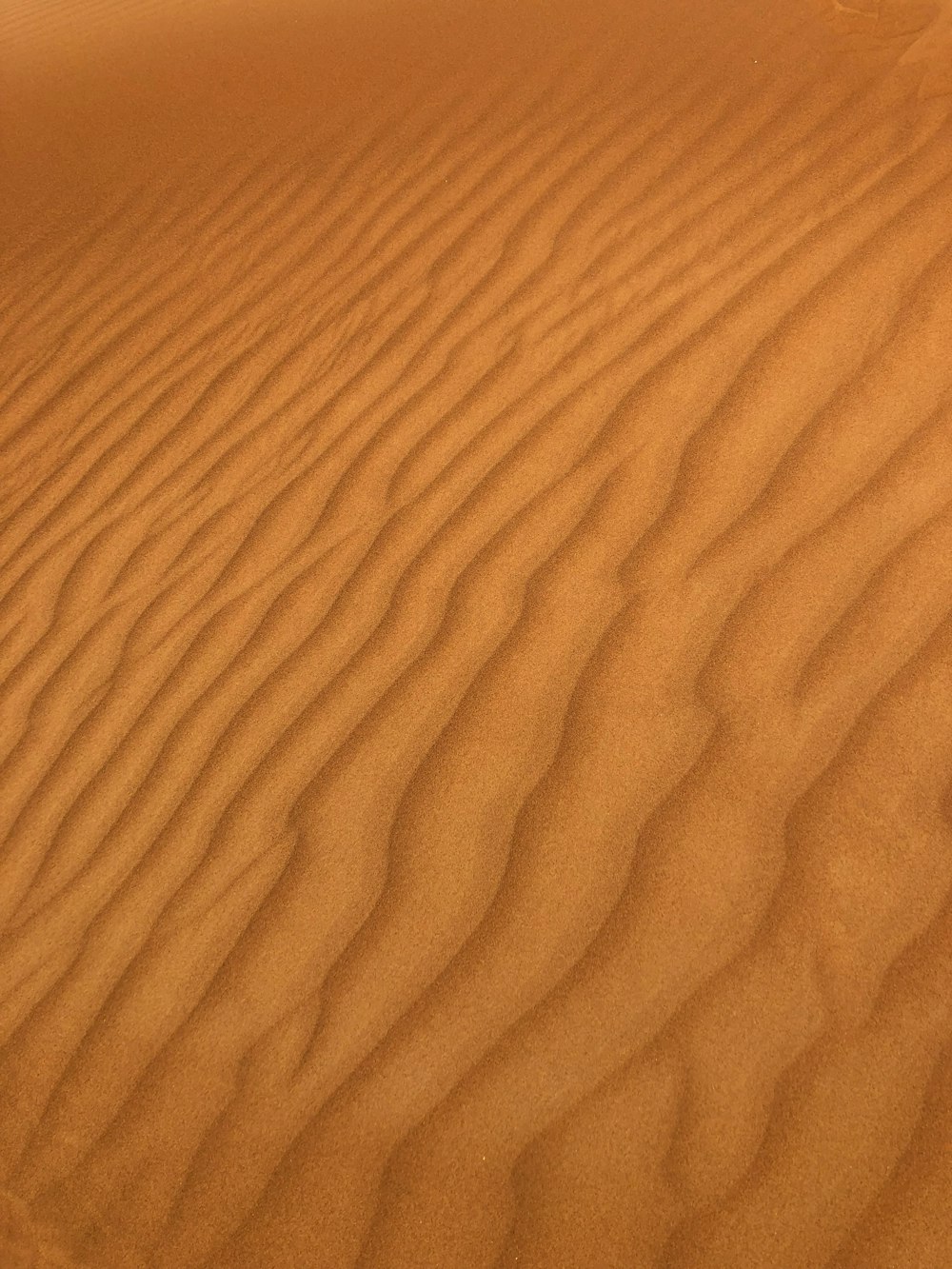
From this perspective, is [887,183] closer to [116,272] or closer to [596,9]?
[596,9]

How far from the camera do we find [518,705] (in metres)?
2.32

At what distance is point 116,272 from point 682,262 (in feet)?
7.10

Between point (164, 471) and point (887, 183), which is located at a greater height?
point (887, 183)

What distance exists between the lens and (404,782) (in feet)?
7.47

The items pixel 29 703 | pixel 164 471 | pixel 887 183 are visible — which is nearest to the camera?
pixel 29 703

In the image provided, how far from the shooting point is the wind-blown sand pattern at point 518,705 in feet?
5.74

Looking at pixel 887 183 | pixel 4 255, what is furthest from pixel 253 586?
pixel 4 255

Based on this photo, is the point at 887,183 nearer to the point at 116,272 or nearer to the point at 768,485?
the point at 768,485

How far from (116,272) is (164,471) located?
4.48 ft

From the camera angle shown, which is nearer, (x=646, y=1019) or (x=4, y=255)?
(x=646, y=1019)

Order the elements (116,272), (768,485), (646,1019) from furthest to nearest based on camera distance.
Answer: (116,272)
(768,485)
(646,1019)

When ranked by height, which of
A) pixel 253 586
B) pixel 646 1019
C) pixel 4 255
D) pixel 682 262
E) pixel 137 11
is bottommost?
pixel 646 1019

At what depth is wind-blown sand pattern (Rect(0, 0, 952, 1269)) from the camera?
175 cm

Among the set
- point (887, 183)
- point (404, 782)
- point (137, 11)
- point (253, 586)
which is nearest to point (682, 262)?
Result: point (887, 183)
